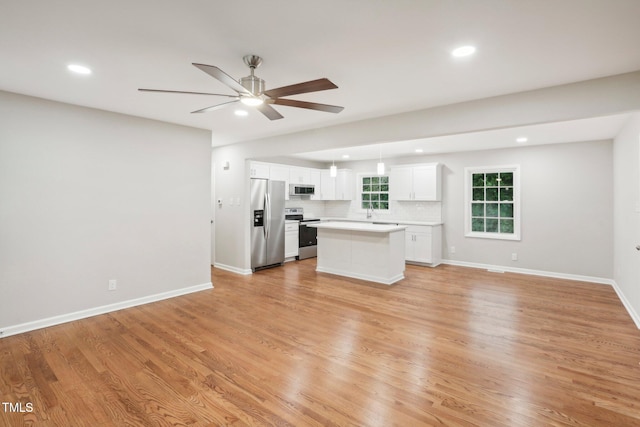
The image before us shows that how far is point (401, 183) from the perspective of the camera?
719 centimetres

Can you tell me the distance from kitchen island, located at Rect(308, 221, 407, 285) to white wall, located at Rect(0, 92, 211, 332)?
85.6 inches

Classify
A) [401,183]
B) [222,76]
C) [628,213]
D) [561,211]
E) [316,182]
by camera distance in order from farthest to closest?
[316,182]
[401,183]
[561,211]
[628,213]
[222,76]

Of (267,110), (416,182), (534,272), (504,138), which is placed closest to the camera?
(267,110)

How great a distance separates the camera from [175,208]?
4.57 metres

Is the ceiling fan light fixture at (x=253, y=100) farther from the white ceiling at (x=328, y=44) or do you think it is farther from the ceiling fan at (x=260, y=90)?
the white ceiling at (x=328, y=44)

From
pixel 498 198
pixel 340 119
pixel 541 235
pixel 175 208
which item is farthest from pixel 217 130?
pixel 541 235

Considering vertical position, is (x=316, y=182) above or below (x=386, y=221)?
above

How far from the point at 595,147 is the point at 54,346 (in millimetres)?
7876

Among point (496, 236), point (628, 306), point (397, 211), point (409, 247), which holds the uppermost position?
point (397, 211)

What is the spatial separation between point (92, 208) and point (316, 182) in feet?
16.4

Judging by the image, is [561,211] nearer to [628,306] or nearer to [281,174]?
[628,306]

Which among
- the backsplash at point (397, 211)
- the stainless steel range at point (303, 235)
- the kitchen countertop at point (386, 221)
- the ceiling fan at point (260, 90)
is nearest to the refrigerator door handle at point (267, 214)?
the stainless steel range at point (303, 235)

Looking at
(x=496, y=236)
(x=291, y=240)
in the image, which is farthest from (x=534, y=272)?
(x=291, y=240)

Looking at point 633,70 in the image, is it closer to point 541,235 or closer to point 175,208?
point 541,235
